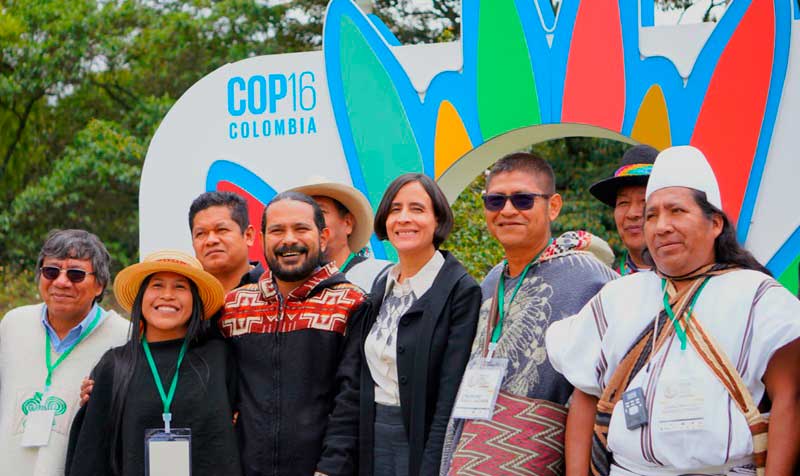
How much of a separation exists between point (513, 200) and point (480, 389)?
2.36 feet

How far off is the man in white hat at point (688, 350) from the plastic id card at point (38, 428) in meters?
2.12

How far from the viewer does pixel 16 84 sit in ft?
49.9

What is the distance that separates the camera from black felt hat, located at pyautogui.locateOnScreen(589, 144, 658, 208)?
13.2ft

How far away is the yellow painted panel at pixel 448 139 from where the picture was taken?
629cm

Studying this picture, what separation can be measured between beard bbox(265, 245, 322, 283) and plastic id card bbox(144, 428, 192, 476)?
2.38 ft

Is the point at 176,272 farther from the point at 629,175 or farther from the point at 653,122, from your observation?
the point at 653,122

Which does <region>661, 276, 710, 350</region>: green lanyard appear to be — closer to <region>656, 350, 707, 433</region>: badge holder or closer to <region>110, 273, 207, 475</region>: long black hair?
<region>656, 350, 707, 433</region>: badge holder

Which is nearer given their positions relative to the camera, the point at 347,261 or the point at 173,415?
the point at 173,415

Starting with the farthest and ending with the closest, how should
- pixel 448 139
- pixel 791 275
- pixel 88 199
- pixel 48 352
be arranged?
pixel 88 199
pixel 448 139
pixel 791 275
pixel 48 352

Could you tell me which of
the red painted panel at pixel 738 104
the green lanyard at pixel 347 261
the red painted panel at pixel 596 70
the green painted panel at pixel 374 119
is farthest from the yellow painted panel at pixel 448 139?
the green lanyard at pixel 347 261

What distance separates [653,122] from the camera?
18.8 feet

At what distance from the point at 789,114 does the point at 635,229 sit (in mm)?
1995

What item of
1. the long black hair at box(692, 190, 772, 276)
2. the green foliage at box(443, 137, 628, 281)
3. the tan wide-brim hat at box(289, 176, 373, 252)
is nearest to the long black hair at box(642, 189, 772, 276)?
the long black hair at box(692, 190, 772, 276)

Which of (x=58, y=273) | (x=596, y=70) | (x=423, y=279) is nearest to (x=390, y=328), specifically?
(x=423, y=279)
